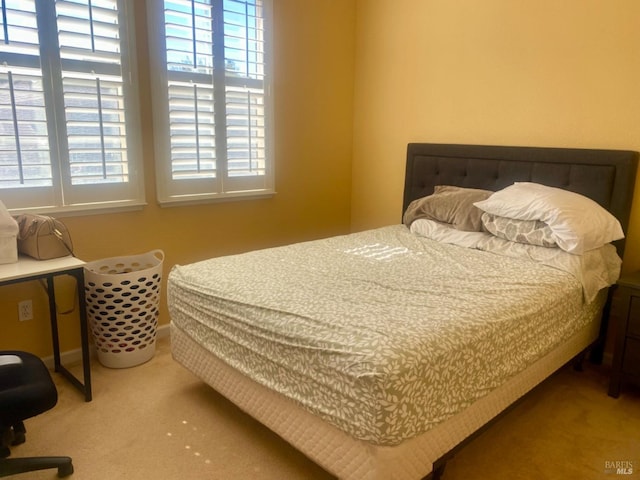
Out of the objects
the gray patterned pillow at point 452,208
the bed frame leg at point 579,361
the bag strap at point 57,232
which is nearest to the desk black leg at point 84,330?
the bag strap at point 57,232

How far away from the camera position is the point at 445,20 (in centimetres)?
322

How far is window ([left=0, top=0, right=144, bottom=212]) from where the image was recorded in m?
2.30

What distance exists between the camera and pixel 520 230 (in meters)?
2.51

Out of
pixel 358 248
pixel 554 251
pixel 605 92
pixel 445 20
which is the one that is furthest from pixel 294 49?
Answer: pixel 554 251

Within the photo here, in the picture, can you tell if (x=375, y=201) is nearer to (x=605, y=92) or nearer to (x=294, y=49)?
(x=294, y=49)

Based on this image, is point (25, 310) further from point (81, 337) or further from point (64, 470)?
point (64, 470)

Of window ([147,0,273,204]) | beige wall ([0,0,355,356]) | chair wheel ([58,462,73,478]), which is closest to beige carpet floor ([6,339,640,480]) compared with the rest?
chair wheel ([58,462,73,478])

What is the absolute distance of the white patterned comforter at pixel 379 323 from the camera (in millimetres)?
1451

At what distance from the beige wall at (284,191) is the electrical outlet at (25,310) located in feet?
0.08

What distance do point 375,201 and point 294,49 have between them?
1.34m

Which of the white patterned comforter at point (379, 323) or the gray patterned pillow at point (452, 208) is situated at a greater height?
the gray patterned pillow at point (452, 208)

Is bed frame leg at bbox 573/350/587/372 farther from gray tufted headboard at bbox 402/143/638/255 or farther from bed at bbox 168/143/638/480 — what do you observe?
gray tufted headboard at bbox 402/143/638/255

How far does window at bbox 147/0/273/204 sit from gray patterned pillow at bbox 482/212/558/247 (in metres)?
1.58

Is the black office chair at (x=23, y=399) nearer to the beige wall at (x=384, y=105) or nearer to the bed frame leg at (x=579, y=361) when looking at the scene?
the beige wall at (x=384, y=105)
